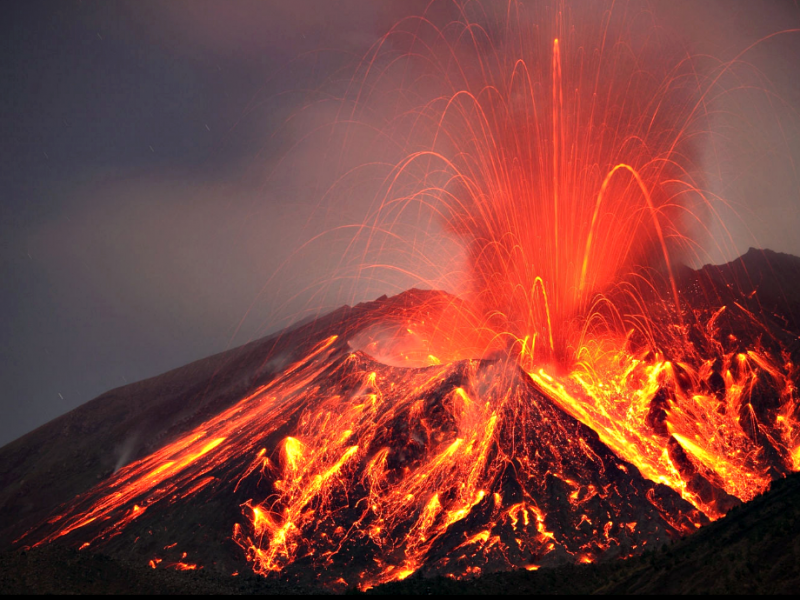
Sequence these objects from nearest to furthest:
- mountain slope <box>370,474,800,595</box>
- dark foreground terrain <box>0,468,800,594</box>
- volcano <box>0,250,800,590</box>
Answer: mountain slope <box>370,474,800,595</box>, dark foreground terrain <box>0,468,800,594</box>, volcano <box>0,250,800,590</box>

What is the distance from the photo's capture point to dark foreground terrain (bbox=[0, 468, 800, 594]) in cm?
1875

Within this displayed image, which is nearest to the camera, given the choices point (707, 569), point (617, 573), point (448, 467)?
point (707, 569)

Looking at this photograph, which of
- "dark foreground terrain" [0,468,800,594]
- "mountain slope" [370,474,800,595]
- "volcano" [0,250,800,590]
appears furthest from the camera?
"volcano" [0,250,800,590]

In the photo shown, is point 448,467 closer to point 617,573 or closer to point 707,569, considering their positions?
point 617,573

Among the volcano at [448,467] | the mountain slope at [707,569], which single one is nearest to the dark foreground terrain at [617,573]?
the mountain slope at [707,569]

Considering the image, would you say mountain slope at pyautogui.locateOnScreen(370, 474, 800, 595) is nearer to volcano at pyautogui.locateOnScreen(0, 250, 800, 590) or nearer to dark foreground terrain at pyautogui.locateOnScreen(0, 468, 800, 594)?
dark foreground terrain at pyautogui.locateOnScreen(0, 468, 800, 594)

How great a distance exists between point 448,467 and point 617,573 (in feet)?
56.1

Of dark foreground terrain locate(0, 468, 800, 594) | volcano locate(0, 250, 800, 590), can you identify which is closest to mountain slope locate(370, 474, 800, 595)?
dark foreground terrain locate(0, 468, 800, 594)

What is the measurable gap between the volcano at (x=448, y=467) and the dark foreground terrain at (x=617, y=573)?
3.80 metres

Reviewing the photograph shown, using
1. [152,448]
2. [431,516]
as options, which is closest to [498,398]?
[431,516]

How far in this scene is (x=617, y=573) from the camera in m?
24.1

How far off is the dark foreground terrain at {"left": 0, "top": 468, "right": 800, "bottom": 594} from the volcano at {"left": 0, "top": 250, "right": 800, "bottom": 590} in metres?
3.80

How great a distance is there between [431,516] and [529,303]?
28.7m

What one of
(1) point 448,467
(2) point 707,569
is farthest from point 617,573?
(1) point 448,467
